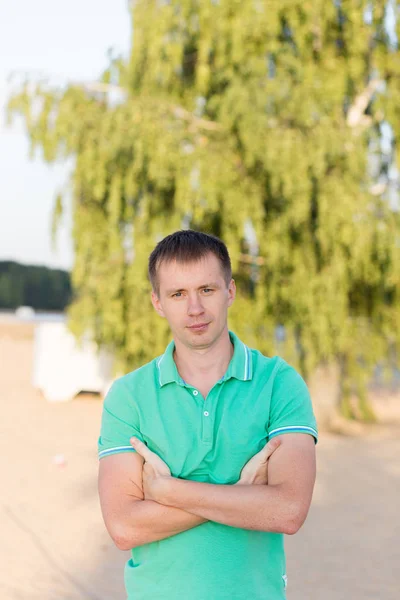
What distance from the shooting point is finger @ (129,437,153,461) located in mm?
1921

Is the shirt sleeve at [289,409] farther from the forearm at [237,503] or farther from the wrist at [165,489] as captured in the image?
the wrist at [165,489]

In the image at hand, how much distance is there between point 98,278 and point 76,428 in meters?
1.99

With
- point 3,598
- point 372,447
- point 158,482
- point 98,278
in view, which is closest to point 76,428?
point 98,278

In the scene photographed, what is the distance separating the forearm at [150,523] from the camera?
1.89 m

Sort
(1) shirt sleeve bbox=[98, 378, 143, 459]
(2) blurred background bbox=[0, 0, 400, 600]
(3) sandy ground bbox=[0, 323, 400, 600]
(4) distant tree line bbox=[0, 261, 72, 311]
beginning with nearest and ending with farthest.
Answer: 1. (1) shirt sleeve bbox=[98, 378, 143, 459]
2. (3) sandy ground bbox=[0, 323, 400, 600]
3. (2) blurred background bbox=[0, 0, 400, 600]
4. (4) distant tree line bbox=[0, 261, 72, 311]

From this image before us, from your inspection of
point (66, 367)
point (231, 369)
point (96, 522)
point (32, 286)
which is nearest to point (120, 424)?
point (231, 369)

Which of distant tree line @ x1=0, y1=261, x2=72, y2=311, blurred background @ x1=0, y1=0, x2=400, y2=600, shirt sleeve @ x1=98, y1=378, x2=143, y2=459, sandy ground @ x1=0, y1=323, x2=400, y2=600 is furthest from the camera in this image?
distant tree line @ x1=0, y1=261, x2=72, y2=311

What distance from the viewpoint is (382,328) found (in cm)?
1148

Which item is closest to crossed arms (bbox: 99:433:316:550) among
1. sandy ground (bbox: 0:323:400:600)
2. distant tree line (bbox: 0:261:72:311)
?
sandy ground (bbox: 0:323:400:600)

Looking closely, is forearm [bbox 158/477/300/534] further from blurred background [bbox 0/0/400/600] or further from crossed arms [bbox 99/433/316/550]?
blurred background [bbox 0/0/400/600]

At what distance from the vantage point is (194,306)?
6.38 feet

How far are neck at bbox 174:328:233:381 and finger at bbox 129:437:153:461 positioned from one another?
0.62 ft

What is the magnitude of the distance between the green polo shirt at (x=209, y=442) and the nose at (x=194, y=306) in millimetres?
139

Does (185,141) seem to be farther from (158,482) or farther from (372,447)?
(158,482)
